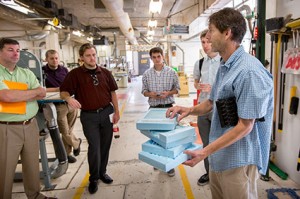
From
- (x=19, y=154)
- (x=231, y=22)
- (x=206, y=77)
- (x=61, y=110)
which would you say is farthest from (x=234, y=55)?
(x=61, y=110)

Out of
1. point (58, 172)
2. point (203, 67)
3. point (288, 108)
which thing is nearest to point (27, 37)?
point (58, 172)

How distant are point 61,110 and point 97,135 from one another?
109cm

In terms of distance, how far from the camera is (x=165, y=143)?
4.36 feet

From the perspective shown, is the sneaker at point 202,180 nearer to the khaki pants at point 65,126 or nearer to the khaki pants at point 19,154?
the khaki pants at point 19,154

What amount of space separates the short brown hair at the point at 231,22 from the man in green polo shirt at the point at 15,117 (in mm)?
1793

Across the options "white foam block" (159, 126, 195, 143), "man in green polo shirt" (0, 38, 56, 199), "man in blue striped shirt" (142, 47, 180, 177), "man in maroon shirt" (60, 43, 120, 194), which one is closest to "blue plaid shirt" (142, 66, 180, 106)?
"man in blue striped shirt" (142, 47, 180, 177)

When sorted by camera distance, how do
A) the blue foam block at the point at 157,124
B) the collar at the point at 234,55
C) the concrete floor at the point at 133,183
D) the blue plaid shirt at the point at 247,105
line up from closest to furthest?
the blue plaid shirt at the point at 247,105 < the collar at the point at 234,55 < the blue foam block at the point at 157,124 < the concrete floor at the point at 133,183

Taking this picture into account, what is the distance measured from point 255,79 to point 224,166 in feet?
1.75

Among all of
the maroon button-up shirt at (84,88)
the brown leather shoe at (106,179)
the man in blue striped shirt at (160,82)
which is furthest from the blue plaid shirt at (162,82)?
the brown leather shoe at (106,179)

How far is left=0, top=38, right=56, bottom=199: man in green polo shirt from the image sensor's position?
210 centimetres

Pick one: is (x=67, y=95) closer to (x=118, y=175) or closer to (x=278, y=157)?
(x=118, y=175)

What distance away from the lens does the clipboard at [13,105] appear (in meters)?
2.07

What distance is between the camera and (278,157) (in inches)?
118

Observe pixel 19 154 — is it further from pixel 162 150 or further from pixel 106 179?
pixel 162 150
